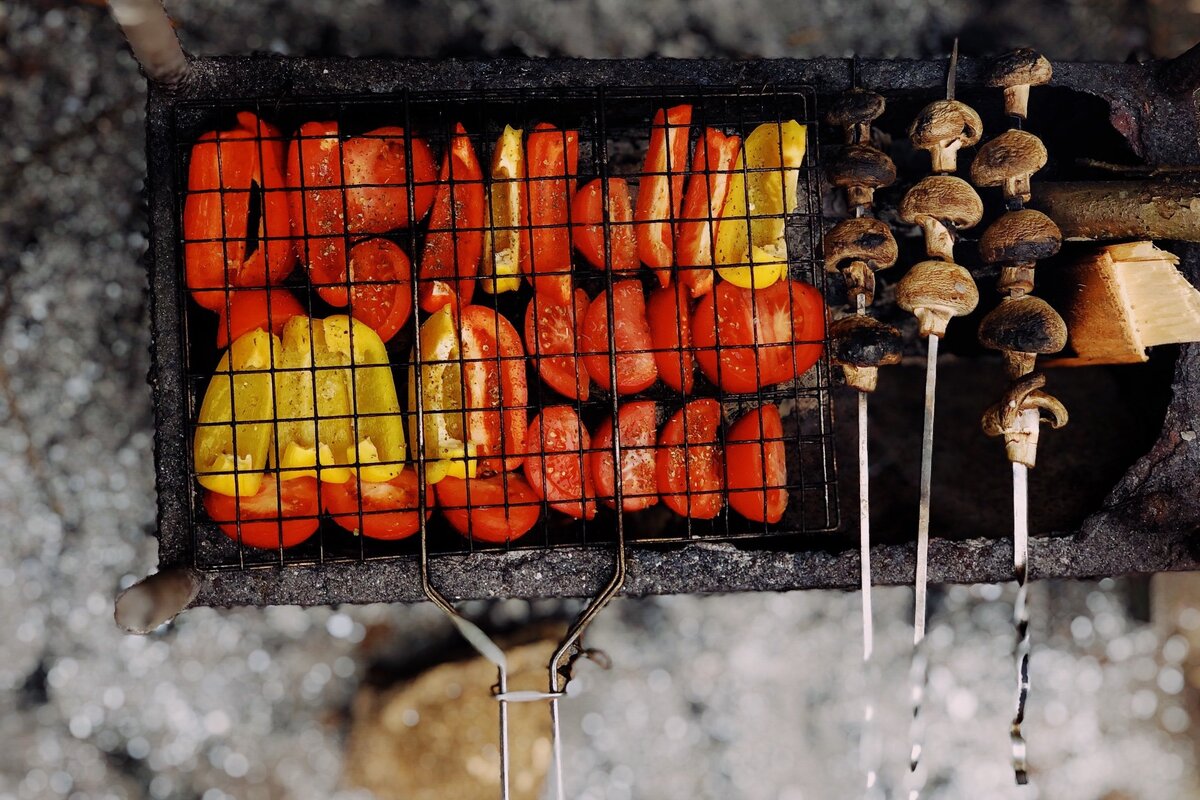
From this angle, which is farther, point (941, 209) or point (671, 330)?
point (671, 330)

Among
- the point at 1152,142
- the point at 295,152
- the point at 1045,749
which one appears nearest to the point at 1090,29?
the point at 1152,142

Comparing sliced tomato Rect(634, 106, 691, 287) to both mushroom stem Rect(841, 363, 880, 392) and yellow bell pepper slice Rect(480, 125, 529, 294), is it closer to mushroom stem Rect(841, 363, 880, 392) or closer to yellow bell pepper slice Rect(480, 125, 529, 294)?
yellow bell pepper slice Rect(480, 125, 529, 294)

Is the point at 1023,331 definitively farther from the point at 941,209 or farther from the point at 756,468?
the point at 756,468

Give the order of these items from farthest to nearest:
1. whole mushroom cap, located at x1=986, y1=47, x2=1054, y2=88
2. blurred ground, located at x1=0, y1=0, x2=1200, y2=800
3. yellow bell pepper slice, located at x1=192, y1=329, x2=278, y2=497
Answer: blurred ground, located at x1=0, y1=0, x2=1200, y2=800 < whole mushroom cap, located at x1=986, y1=47, x2=1054, y2=88 < yellow bell pepper slice, located at x1=192, y1=329, x2=278, y2=497

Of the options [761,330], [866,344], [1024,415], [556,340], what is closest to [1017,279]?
[1024,415]

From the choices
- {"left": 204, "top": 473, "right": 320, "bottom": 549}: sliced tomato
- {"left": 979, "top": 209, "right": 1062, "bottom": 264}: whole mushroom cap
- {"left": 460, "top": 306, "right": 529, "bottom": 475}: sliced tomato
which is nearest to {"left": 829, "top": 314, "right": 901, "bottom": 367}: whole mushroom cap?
{"left": 979, "top": 209, "right": 1062, "bottom": 264}: whole mushroom cap

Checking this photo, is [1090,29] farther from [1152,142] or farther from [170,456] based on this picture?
[170,456]
